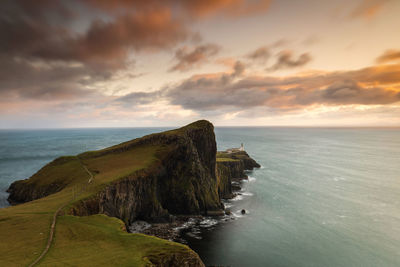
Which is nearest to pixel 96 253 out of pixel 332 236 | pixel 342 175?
pixel 332 236

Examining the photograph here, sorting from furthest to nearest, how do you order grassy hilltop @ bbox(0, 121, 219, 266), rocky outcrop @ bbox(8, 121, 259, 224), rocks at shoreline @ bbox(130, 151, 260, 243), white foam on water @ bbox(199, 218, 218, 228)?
1. white foam on water @ bbox(199, 218, 218, 228)
2. rocky outcrop @ bbox(8, 121, 259, 224)
3. rocks at shoreline @ bbox(130, 151, 260, 243)
4. grassy hilltop @ bbox(0, 121, 219, 266)

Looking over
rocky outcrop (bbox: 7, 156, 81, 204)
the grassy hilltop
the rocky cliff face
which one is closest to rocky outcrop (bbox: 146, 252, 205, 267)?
the grassy hilltop

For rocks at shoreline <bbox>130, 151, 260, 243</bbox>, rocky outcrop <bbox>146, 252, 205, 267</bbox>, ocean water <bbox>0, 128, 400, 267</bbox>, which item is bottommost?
ocean water <bbox>0, 128, 400, 267</bbox>

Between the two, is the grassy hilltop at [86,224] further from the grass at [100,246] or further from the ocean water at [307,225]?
the ocean water at [307,225]

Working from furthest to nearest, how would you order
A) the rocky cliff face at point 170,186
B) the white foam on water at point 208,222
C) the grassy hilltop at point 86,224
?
the white foam on water at point 208,222, the rocky cliff face at point 170,186, the grassy hilltop at point 86,224

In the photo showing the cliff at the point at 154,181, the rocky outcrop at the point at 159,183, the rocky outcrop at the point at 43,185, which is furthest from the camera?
the rocky outcrop at the point at 43,185

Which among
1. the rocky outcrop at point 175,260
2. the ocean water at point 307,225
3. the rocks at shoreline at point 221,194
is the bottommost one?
the ocean water at point 307,225

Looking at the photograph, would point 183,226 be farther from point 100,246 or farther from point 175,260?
point 175,260

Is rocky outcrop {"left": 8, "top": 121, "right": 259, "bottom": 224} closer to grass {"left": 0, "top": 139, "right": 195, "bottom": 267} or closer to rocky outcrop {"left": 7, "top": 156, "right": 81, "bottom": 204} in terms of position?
rocky outcrop {"left": 7, "top": 156, "right": 81, "bottom": 204}

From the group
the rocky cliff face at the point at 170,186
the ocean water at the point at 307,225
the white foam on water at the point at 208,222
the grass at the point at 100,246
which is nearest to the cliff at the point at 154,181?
the rocky cliff face at the point at 170,186
